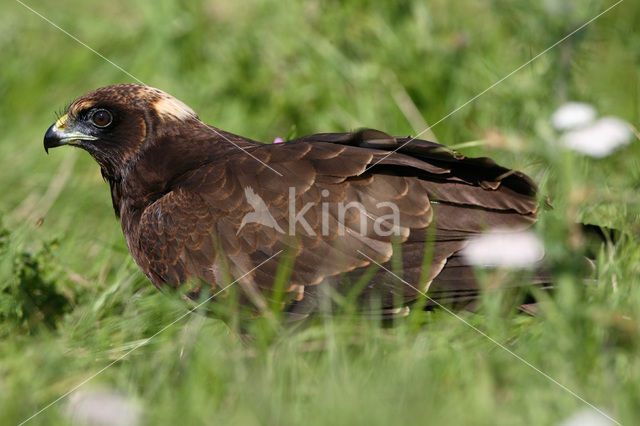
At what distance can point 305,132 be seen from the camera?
5465 millimetres

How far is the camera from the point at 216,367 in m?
2.76

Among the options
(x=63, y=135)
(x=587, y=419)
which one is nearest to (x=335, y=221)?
(x=587, y=419)

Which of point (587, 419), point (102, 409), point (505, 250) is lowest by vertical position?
point (102, 409)

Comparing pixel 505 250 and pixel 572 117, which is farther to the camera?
pixel 572 117

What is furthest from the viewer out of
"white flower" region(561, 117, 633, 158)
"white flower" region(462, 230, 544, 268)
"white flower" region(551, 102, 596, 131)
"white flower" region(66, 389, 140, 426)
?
"white flower" region(551, 102, 596, 131)

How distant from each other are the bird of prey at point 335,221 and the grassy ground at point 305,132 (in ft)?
0.59

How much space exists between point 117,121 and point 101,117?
8 cm

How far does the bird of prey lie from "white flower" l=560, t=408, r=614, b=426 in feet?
2.85

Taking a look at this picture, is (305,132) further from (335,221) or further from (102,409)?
(102,409)

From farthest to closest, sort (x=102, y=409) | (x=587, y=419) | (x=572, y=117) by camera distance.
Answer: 1. (x=572, y=117)
2. (x=102, y=409)
3. (x=587, y=419)

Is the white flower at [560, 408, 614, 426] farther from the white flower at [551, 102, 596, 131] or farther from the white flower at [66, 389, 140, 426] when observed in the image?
the white flower at [551, 102, 596, 131]

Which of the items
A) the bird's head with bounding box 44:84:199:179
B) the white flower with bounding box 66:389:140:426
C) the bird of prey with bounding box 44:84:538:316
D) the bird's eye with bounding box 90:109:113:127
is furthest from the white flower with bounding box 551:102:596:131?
the white flower with bounding box 66:389:140:426

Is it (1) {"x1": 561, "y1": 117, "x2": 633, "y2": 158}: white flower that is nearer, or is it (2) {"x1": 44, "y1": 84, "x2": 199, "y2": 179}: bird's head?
(2) {"x1": 44, "y1": 84, "x2": 199, "y2": 179}: bird's head

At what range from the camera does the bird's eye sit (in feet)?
12.4
